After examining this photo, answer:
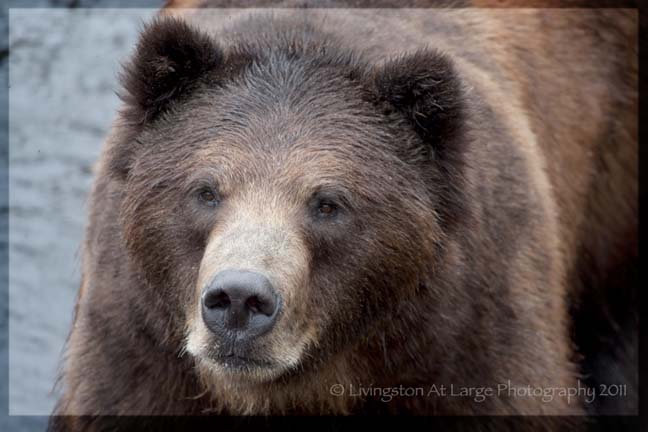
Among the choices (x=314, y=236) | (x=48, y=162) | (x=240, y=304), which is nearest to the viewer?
(x=240, y=304)

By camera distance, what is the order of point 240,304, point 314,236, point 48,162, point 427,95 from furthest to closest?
1. point 48,162
2. point 427,95
3. point 314,236
4. point 240,304

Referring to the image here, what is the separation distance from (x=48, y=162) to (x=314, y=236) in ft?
19.5

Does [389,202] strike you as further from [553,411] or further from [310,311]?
[553,411]

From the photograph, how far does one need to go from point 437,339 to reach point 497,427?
70 centimetres

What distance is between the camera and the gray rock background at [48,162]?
989cm

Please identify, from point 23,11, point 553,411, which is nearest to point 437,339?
point 553,411

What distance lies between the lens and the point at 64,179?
11.2 meters

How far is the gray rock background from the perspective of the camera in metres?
9.89

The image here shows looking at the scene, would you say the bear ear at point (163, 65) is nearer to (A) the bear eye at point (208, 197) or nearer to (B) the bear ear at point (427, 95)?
(A) the bear eye at point (208, 197)

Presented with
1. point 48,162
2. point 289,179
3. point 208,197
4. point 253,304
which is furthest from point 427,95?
point 48,162

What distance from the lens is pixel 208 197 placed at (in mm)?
6035

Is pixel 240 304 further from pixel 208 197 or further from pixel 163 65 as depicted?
pixel 163 65

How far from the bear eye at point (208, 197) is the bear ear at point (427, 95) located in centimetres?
101

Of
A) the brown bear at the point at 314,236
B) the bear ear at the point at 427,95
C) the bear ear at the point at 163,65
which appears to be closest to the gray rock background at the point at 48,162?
the brown bear at the point at 314,236
